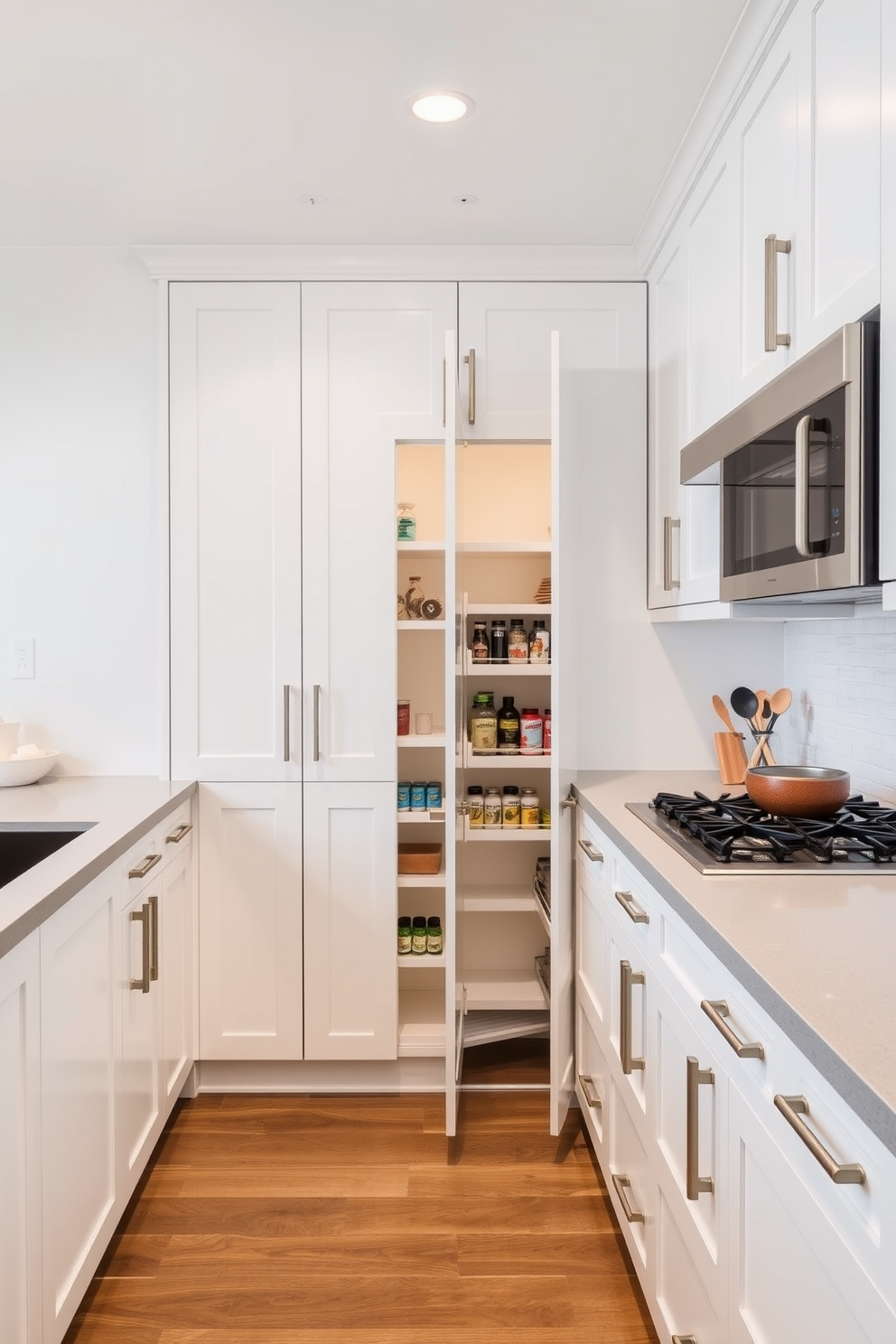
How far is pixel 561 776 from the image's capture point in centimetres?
235

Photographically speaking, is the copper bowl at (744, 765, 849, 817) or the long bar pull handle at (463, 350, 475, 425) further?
the long bar pull handle at (463, 350, 475, 425)

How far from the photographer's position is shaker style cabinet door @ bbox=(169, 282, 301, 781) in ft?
8.79

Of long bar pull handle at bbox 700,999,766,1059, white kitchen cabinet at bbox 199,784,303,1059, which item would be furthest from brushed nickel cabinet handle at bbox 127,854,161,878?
long bar pull handle at bbox 700,999,766,1059

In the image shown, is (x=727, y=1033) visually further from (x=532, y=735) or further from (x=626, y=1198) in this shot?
(x=532, y=735)

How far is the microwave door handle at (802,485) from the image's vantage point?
1351 mm

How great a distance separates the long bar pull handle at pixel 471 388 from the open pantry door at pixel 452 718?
1.09ft

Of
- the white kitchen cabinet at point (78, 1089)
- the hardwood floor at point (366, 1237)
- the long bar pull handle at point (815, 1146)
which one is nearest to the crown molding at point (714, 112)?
the long bar pull handle at point (815, 1146)

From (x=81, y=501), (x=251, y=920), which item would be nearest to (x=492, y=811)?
(x=251, y=920)

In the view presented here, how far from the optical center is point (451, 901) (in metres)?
2.32

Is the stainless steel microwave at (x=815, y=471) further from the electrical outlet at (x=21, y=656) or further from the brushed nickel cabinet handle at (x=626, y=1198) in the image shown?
the electrical outlet at (x=21, y=656)

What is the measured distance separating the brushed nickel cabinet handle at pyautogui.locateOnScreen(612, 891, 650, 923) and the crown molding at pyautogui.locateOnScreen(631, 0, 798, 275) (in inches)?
61.2

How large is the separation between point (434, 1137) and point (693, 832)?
1272mm

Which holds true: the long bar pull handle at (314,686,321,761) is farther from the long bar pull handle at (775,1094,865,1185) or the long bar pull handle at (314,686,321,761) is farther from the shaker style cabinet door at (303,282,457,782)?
the long bar pull handle at (775,1094,865,1185)

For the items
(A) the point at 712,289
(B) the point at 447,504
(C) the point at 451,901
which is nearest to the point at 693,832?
(C) the point at 451,901
